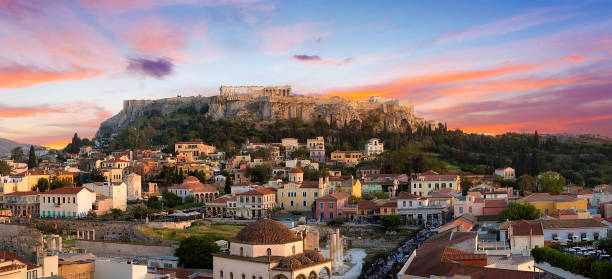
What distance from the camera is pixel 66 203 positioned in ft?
168

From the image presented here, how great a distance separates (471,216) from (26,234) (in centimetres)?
2921

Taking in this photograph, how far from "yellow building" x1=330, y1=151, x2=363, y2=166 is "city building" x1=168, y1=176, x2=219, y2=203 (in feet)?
60.0

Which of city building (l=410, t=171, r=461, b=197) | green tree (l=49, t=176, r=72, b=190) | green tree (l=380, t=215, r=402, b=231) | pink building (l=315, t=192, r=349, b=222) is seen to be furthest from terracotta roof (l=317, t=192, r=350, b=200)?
green tree (l=49, t=176, r=72, b=190)

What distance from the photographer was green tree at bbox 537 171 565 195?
5162 centimetres

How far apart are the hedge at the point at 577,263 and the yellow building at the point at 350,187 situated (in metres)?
29.8

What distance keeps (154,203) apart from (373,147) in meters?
31.5

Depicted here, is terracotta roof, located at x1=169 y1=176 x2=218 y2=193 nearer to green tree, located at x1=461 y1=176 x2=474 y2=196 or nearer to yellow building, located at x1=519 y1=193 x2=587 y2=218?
green tree, located at x1=461 y1=176 x2=474 y2=196

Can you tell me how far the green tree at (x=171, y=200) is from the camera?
55750 mm

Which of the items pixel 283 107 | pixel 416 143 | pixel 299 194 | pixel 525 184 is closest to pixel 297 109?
pixel 283 107

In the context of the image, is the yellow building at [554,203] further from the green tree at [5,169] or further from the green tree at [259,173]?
the green tree at [5,169]

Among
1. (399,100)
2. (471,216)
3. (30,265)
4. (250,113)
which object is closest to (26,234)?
(30,265)

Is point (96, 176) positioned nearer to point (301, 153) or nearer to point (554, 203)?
point (301, 153)

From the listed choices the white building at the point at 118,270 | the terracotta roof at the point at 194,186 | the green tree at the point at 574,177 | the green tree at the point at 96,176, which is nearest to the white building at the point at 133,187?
the terracotta roof at the point at 194,186

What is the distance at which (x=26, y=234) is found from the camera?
124 feet
